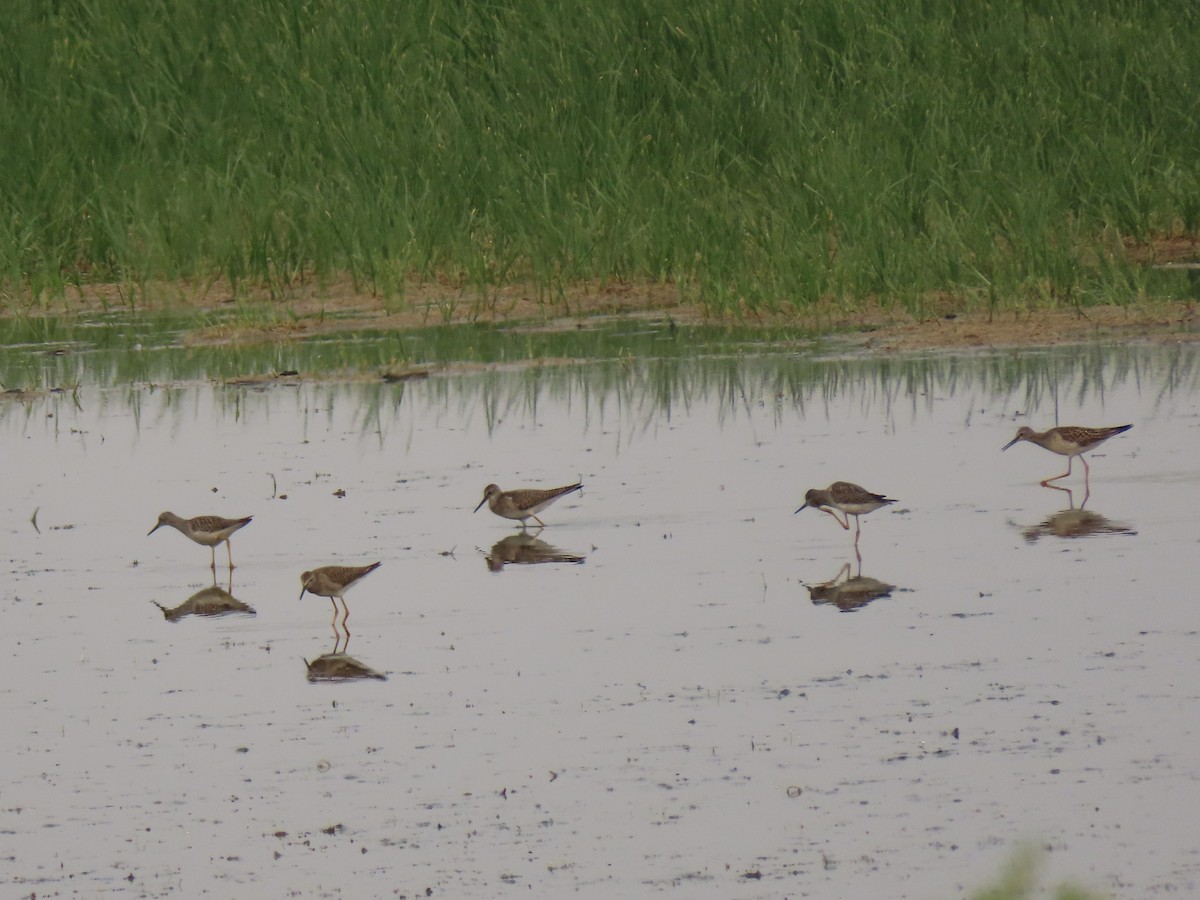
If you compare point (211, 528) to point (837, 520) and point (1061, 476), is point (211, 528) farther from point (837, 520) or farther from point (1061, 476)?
point (1061, 476)

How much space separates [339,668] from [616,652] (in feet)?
3.18

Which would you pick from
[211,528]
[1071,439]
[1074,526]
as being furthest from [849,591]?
[211,528]

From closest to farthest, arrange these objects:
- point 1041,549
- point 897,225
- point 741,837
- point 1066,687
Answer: point 741,837 → point 1066,687 → point 1041,549 → point 897,225

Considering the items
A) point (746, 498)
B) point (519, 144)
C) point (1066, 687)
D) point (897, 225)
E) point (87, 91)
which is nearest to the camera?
point (1066, 687)

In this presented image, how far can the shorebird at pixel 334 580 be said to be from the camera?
28.4 ft

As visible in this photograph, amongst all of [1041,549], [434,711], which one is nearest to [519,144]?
[1041,549]

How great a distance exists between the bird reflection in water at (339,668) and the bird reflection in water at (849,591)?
68.8 inches

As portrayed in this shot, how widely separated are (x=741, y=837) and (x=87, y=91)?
16552 millimetres

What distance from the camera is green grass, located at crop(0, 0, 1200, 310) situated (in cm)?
1703

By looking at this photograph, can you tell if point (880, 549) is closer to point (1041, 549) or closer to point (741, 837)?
point (1041, 549)

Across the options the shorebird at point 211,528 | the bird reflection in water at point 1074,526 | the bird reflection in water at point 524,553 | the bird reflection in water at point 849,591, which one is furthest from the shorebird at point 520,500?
the bird reflection in water at point 1074,526

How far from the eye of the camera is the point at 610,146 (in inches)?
747

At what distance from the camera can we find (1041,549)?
933 cm

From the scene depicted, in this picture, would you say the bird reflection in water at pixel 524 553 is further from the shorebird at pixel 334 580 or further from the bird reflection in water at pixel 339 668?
the bird reflection in water at pixel 339 668
